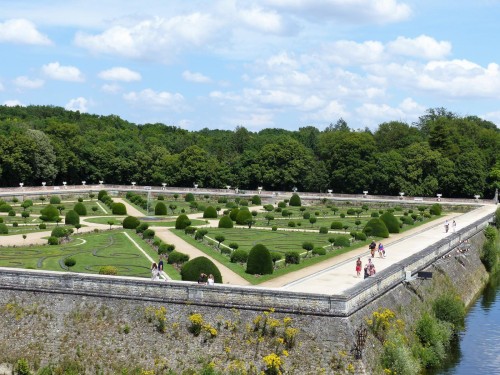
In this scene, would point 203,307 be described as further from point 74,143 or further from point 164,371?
point 74,143

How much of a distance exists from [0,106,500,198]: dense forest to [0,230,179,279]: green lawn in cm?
3989

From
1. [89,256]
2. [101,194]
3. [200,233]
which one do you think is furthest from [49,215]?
[101,194]

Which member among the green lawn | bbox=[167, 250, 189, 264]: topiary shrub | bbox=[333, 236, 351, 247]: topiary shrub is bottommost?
the green lawn

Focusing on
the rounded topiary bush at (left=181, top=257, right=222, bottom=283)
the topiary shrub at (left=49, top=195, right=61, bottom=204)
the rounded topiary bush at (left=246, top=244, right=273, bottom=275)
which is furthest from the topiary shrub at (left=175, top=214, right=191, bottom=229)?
the rounded topiary bush at (left=181, top=257, right=222, bottom=283)

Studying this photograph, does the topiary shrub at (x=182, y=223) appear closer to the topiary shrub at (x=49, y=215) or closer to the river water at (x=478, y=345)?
the topiary shrub at (x=49, y=215)

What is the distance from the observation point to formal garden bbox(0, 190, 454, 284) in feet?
117

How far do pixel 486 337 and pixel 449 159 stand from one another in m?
54.1

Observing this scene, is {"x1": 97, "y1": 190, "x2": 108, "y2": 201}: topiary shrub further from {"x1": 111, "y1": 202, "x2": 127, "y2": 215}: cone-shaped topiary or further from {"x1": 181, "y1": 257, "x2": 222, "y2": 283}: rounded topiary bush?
{"x1": 181, "y1": 257, "x2": 222, "y2": 283}: rounded topiary bush

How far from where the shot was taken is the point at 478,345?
100ft

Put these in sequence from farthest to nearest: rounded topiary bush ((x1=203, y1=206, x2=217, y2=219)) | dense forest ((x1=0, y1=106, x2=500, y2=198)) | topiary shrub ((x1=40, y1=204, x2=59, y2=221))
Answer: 1. dense forest ((x1=0, y1=106, x2=500, y2=198))
2. rounded topiary bush ((x1=203, y1=206, x2=217, y2=219))
3. topiary shrub ((x1=40, y1=204, x2=59, y2=221))

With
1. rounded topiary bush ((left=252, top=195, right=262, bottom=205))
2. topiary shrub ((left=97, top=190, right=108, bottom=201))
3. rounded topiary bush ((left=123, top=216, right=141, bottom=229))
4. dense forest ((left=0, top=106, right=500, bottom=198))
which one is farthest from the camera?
dense forest ((left=0, top=106, right=500, bottom=198))

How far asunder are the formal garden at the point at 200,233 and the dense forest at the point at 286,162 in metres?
8.18

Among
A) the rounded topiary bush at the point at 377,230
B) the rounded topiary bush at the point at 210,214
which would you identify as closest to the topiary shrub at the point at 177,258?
the rounded topiary bush at the point at 377,230

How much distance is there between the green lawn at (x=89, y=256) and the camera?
3444 cm
